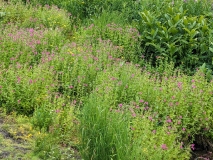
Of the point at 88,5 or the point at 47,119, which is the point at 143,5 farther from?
the point at 47,119

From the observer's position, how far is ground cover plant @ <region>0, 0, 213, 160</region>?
4.03 metres

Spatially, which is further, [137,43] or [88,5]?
Answer: [88,5]

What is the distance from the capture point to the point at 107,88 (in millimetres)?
4766

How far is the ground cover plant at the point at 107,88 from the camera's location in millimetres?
4031

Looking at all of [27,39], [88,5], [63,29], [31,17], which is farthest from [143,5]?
[27,39]

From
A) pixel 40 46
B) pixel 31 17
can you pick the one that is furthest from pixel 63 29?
pixel 40 46

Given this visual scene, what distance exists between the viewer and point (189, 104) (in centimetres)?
492

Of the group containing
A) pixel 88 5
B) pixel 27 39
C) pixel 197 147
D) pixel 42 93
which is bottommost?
pixel 197 147

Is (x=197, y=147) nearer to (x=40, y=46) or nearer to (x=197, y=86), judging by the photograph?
(x=197, y=86)

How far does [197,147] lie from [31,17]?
5014 millimetres

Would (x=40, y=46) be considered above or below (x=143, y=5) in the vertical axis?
below

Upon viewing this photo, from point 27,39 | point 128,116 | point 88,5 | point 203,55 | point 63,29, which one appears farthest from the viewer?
point 88,5

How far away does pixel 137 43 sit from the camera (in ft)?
23.7

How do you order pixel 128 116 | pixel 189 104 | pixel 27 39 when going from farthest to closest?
pixel 27 39 → pixel 189 104 → pixel 128 116
